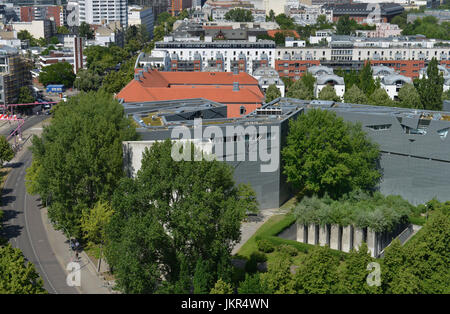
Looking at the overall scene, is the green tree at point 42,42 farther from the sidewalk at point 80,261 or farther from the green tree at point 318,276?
the green tree at point 318,276

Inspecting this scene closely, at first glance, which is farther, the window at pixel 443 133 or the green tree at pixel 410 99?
the green tree at pixel 410 99

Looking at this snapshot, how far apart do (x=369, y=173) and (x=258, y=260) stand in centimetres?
1312

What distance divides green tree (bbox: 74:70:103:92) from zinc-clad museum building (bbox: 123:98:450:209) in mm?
50591

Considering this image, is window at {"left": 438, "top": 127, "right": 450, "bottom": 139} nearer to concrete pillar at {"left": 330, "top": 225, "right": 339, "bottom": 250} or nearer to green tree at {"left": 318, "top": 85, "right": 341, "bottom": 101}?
concrete pillar at {"left": 330, "top": 225, "right": 339, "bottom": 250}

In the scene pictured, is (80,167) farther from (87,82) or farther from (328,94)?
(87,82)

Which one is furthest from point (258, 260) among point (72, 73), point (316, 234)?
point (72, 73)

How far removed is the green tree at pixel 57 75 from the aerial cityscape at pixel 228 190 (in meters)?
14.9

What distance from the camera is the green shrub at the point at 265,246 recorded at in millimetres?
41062

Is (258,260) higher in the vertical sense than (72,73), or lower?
lower

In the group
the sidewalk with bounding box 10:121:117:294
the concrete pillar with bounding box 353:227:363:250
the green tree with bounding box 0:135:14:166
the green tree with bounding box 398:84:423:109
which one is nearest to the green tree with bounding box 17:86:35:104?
the green tree with bounding box 0:135:14:166

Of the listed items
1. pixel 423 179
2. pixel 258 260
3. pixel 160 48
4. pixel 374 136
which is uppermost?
pixel 160 48

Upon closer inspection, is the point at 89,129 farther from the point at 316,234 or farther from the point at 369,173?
the point at 369,173

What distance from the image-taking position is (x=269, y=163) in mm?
47875

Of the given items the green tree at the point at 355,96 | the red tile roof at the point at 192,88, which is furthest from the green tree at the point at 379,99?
the red tile roof at the point at 192,88
